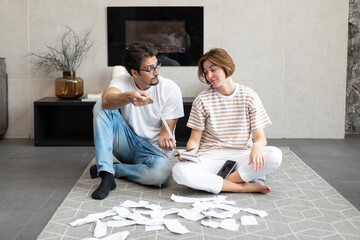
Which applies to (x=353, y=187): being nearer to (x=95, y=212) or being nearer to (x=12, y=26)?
(x=95, y=212)

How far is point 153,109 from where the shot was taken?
3.04m

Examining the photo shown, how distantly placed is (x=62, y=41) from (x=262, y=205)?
296 cm

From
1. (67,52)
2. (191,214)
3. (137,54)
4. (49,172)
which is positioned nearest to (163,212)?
(191,214)

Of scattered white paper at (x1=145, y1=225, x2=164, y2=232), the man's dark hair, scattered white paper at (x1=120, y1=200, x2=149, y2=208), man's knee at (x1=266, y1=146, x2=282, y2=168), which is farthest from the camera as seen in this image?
the man's dark hair

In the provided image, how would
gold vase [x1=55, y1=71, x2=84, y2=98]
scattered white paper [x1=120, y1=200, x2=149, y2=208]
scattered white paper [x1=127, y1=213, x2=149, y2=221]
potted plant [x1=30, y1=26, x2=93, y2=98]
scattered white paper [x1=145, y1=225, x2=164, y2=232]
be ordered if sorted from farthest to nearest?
potted plant [x1=30, y1=26, x2=93, y2=98] → gold vase [x1=55, y1=71, x2=84, y2=98] → scattered white paper [x1=120, y1=200, x2=149, y2=208] → scattered white paper [x1=127, y1=213, x2=149, y2=221] → scattered white paper [x1=145, y1=225, x2=164, y2=232]

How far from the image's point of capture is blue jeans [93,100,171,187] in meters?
2.91

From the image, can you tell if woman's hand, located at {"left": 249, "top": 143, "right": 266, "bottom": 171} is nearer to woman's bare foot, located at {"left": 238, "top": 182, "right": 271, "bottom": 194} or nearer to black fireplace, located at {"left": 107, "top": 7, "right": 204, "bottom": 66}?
woman's bare foot, located at {"left": 238, "top": 182, "right": 271, "bottom": 194}

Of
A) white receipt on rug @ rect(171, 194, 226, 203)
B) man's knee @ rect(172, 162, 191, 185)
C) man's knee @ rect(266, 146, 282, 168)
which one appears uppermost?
man's knee @ rect(266, 146, 282, 168)

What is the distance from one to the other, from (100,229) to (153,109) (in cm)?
103

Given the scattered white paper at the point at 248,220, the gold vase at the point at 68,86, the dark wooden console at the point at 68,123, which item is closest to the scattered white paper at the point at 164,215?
the scattered white paper at the point at 248,220

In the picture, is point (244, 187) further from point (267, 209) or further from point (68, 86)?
point (68, 86)

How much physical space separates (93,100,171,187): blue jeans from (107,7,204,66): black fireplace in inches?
72.8

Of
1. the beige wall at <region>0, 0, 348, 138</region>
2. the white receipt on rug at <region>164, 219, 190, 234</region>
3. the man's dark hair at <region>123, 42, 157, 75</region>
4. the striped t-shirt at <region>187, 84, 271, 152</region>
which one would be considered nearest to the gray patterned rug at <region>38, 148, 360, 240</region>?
the white receipt on rug at <region>164, 219, 190, 234</region>

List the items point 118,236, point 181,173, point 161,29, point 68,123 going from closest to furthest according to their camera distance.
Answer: point 118,236, point 181,173, point 161,29, point 68,123
